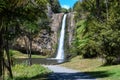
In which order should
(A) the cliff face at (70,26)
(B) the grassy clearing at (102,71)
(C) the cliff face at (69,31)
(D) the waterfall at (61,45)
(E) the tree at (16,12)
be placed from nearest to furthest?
(E) the tree at (16,12), (B) the grassy clearing at (102,71), (D) the waterfall at (61,45), (C) the cliff face at (69,31), (A) the cliff face at (70,26)

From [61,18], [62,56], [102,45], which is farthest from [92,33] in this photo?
[61,18]

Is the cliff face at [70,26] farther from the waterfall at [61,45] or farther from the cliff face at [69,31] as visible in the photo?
the waterfall at [61,45]

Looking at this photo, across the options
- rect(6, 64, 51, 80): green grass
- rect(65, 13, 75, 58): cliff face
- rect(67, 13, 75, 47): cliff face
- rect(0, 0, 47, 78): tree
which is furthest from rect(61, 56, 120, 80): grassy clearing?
rect(67, 13, 75, 47): cliff face

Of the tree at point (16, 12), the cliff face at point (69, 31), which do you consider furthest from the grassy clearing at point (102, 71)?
the cliff face at point (69, 31)

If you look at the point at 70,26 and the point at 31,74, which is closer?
the point at 31,74

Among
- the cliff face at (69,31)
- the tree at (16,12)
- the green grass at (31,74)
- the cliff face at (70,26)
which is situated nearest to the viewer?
the tree at (16,12)

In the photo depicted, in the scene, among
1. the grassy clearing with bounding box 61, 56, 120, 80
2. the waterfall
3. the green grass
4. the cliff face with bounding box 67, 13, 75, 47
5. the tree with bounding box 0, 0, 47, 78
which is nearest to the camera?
the tree with bounding box 0, 0, 47, 78

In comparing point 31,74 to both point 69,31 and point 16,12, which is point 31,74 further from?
point 69,31

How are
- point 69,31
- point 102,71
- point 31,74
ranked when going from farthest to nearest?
point 69,31, point 31,74, point 102,71

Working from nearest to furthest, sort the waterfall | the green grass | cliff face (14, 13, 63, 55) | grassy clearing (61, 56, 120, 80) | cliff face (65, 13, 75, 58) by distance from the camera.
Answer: grassy clearing (61, 56, 120, 80), the green grass, the waterfall, cliff face (65, 13, 75, 58), cliff face (14, 13, 63, 55)

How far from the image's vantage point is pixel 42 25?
5031 centimetres

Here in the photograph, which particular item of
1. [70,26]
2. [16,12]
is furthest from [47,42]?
[16,12]

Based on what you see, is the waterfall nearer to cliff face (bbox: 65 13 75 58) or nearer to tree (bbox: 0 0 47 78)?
cliff face (bbox: 65 13 75 58)

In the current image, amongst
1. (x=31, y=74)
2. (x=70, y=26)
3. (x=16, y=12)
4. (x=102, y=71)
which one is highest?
(x=16, y=12)
